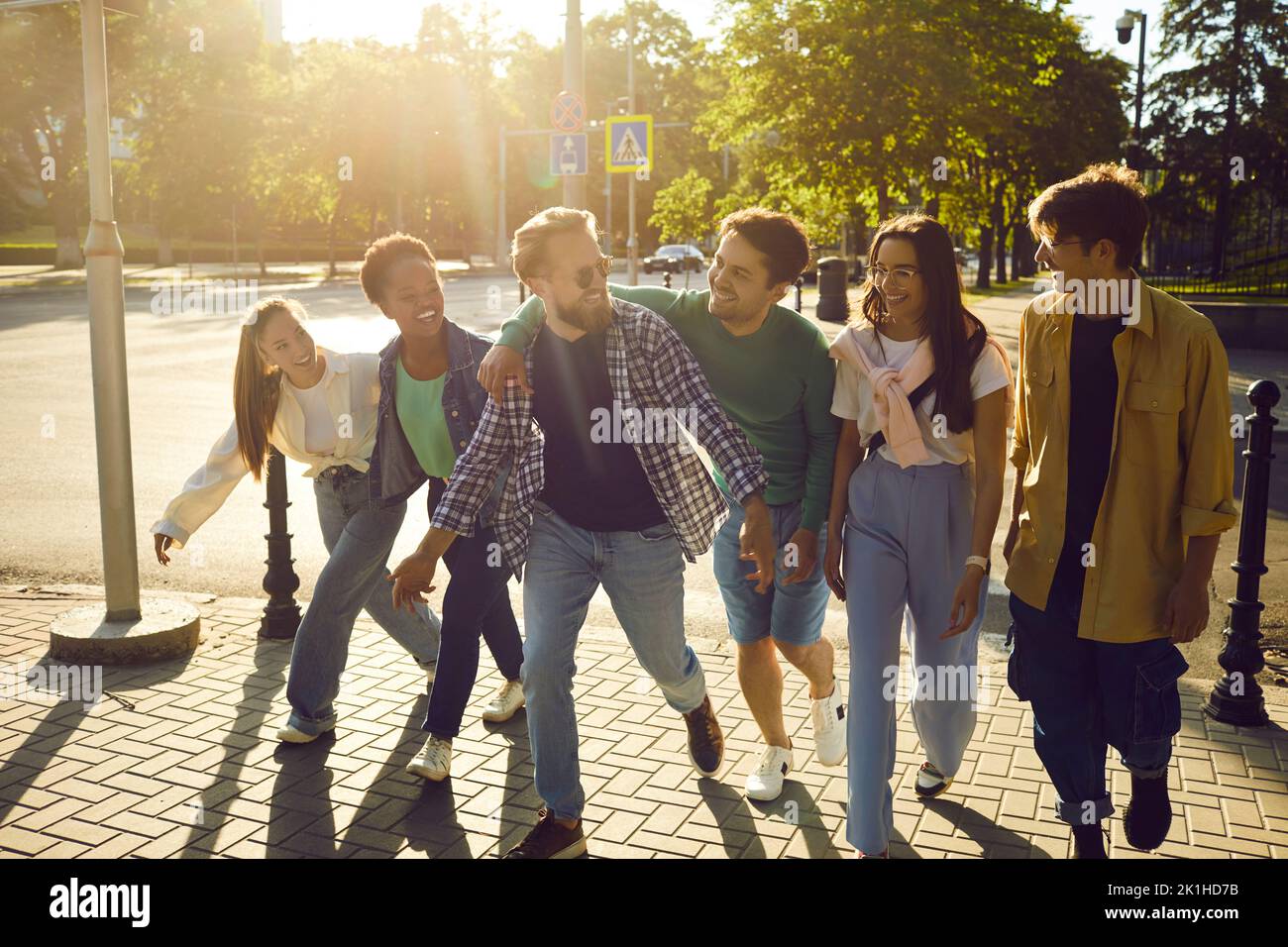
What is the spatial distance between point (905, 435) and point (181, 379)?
13.2 meters

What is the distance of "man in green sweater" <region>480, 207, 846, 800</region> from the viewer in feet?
12.6

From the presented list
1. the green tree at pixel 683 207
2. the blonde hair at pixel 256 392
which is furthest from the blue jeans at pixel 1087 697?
the green tree at pixel 683 207

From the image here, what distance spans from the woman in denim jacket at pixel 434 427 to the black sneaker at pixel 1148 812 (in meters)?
2.01

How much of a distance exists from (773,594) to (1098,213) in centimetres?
157

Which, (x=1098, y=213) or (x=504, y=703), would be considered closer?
(x=1098, y=213)

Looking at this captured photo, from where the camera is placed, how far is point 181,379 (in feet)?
50.0

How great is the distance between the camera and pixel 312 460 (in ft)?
15.6

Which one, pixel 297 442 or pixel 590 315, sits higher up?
pixel 590 315

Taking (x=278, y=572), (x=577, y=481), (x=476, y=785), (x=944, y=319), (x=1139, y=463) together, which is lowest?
(x=476, y=785)

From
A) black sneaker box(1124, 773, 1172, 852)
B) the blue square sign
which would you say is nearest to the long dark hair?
black sneaker box(1124, 773, 1172, 852)

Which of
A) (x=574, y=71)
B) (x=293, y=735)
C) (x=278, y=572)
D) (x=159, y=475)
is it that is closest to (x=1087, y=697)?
(x=293, y=735)

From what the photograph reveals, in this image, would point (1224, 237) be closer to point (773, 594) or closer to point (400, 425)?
point (773, 594)

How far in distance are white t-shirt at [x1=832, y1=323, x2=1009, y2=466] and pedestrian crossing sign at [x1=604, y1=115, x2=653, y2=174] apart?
41.0 feet

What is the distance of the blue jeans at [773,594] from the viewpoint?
405 centimetres
